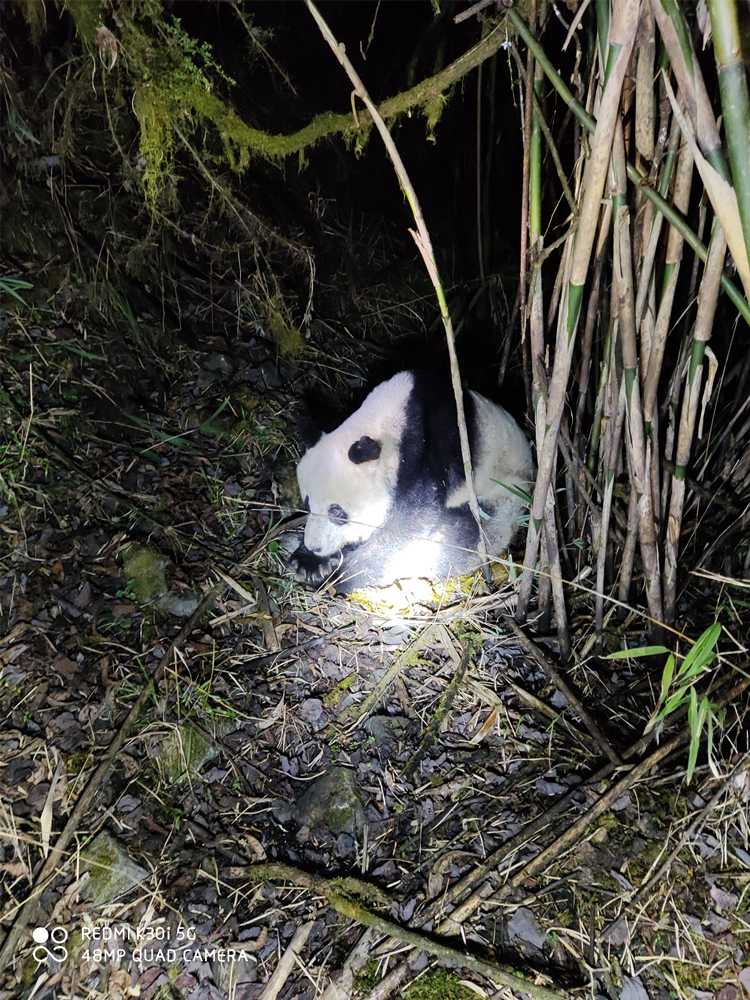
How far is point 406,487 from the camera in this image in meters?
2.72

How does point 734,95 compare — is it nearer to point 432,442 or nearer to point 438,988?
point 432,442

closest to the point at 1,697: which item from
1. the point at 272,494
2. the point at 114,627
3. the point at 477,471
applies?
the point at 114,627

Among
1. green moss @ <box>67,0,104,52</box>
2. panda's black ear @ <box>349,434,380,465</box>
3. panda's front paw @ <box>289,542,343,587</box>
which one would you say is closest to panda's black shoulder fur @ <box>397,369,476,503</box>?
panda's black ear @ <box>349,434,380,465</box>

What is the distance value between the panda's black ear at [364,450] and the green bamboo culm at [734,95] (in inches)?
63.5

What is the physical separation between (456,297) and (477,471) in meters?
1.74

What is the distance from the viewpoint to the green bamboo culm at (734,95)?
1.08 metres

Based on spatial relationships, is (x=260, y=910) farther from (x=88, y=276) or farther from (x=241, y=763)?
(x=88, y=276)

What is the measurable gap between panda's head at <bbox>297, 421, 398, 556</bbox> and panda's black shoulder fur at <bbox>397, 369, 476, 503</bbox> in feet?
0.22

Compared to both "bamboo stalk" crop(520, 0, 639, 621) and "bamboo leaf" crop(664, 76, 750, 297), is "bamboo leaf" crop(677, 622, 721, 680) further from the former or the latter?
"bamboo leaf" crop(664, 76, 750, 297)

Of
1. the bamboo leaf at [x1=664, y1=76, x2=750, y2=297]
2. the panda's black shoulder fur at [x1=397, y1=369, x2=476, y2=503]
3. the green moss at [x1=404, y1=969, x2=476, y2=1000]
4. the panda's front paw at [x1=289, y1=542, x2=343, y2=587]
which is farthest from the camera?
the panda's front paw at [x1=289, y1=542, x2=343, y2=587]

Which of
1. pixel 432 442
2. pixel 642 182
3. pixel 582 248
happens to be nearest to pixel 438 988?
pixel 432 442

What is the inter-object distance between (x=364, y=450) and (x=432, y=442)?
35 cm

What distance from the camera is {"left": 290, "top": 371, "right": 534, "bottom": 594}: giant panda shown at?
8.86 ft

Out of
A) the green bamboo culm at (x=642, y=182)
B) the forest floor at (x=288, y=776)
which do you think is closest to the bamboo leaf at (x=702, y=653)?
the forest floor at (x=288, y=776)
